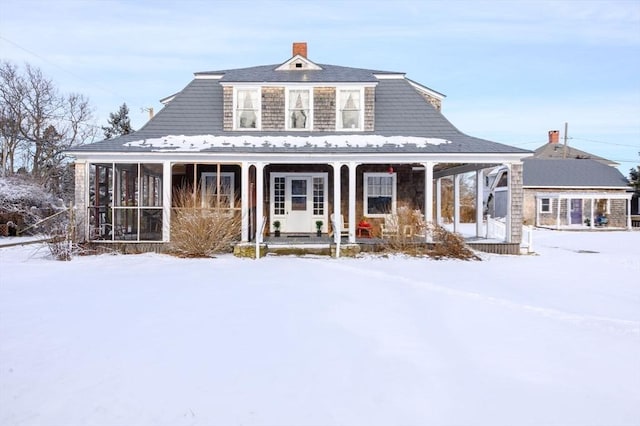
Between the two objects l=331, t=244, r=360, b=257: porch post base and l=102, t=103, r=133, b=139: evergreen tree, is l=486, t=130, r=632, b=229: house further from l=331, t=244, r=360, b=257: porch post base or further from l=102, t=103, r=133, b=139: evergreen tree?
l=102, t=103, r=133, b=139: evergreen tree

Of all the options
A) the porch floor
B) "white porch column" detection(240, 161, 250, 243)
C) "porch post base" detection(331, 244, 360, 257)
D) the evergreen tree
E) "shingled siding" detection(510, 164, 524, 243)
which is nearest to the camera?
"porch post base" detection(331, 244, 360, 257)

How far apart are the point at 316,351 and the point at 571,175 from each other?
3385 cm

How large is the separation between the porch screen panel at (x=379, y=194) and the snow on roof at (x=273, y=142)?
227cm

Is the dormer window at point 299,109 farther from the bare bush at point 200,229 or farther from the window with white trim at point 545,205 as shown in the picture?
the window with white trim at point 545,205

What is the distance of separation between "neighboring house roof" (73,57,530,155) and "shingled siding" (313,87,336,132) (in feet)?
0.97

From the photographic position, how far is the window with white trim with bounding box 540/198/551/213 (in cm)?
3347

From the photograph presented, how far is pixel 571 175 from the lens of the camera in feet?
113

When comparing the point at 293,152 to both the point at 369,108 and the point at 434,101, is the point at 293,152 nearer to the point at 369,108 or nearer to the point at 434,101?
the point at 369,108

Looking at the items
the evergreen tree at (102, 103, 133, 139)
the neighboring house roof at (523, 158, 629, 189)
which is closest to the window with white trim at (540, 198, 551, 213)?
the neighboring house roof at (523, 158, 629, 189)

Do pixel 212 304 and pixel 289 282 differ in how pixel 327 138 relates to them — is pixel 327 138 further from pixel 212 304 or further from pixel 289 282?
pixel 212 304

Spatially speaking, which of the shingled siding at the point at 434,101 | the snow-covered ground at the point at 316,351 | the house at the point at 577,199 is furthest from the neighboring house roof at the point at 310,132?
the house at the point at 577,199

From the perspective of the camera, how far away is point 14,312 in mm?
7363

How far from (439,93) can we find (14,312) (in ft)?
58.9

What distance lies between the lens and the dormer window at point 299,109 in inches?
710
